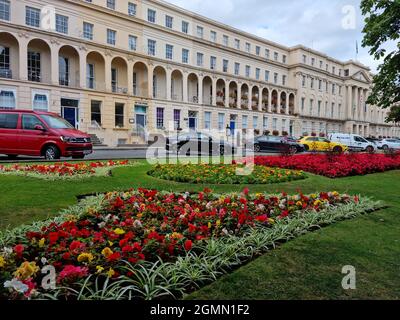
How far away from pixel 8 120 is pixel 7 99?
54.4 feet

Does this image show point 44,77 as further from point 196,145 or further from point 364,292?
point 364,292

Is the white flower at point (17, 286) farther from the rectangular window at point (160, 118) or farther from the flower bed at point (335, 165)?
the rectangular window at point (160, 118)

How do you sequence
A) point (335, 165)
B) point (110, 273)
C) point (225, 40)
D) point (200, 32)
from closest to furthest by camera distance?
point (110, 273) < point (335, 165) < point (200, 32) < point (225, 40)

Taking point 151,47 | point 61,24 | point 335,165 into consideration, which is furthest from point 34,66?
point 335,165

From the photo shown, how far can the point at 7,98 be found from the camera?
28031mm

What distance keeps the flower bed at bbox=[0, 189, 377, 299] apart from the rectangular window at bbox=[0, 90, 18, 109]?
27.5 metres

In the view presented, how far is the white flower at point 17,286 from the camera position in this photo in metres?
2.33

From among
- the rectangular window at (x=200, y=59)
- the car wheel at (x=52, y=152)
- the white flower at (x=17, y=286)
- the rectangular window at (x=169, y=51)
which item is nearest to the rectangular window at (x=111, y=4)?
the rectangular window at (x=169, y=51)

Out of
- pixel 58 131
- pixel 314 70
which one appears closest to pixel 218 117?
pixel 314 70

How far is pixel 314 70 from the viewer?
64.2 m

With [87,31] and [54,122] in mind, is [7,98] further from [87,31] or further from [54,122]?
[54,122]

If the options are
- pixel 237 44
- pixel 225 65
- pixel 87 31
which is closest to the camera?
pixel 87 31

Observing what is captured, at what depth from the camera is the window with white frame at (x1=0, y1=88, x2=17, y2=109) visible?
27734mm

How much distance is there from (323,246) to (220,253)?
141cm
